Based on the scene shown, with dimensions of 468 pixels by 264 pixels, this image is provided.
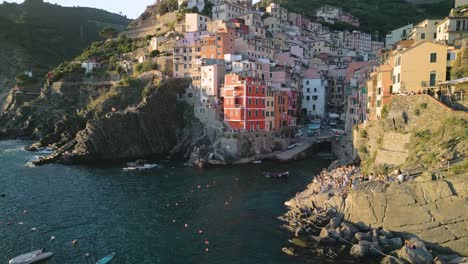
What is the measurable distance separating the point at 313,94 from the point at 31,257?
68.5 metres

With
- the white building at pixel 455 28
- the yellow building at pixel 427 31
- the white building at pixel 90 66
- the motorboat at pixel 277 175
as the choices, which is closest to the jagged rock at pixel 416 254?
the motorboat at pixel 277 175

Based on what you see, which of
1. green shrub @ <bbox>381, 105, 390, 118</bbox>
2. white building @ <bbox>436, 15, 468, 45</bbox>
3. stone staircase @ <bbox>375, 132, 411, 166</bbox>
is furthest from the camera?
white building @ <bbox>436, 15, 468, 45</bbox>

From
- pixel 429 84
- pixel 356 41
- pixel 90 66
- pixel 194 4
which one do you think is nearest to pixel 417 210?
pixel 429 84

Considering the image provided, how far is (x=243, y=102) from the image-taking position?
60188 mm

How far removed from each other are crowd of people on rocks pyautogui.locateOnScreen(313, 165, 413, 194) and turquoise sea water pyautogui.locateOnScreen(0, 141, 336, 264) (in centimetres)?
444

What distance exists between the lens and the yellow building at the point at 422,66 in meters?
38.0

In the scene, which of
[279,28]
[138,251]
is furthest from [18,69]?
[138,251]

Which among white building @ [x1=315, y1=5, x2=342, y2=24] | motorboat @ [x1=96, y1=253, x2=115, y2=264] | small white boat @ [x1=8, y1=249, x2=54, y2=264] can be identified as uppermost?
white building @ [x1=315, y1=5, x2=342, y2=24]

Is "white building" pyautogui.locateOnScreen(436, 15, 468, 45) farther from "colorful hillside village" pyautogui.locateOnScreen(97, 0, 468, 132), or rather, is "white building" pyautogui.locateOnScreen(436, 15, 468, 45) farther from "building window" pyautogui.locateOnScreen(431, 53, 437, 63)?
"building window" pyautogui.locateOnScreen(431, 53, 437, 63)

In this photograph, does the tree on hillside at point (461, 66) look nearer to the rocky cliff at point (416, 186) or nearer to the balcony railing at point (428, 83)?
the balcony railing at point (428, 83)

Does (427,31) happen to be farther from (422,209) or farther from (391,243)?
(391,243)

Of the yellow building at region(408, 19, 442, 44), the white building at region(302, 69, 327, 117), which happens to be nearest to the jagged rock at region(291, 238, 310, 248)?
the yellow building at region(408, 19, 442, 44)

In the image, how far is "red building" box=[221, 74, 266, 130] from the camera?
197 ft

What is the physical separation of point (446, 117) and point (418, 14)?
147 meters
